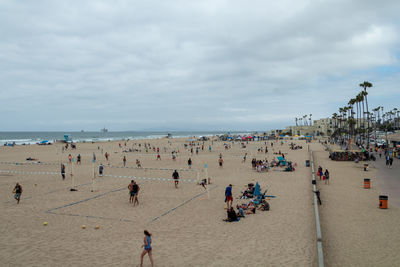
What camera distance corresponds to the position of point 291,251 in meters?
7.44

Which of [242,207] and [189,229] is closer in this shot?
[189,229]

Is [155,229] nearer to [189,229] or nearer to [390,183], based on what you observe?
[189,229]

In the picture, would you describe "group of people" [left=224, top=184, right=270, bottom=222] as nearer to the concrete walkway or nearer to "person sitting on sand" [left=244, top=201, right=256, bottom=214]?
"person sitting on sand" [left=244, top=201, right=256, bottom=214]

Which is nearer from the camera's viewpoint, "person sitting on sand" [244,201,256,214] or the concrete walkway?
"person sitting on sand" [244,201,256,214]

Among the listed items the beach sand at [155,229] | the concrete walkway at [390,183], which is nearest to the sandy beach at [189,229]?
the beach sand at [155,229]

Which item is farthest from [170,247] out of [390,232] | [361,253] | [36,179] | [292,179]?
[36,179]

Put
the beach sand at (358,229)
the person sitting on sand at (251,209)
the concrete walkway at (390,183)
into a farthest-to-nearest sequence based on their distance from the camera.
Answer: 1. the concrete walkway at (390,183)
2. the person sitting on sand at (251,209)
3. the beach sand at (358,229)

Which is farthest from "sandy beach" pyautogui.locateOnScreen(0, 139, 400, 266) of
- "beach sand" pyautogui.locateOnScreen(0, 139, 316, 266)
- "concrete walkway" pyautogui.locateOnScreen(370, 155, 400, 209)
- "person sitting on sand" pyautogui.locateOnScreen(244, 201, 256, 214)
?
"concrete walkway" pyautogui.locateOnScreen(370, 155, 400, 209)

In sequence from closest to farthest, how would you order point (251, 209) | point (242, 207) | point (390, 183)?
point (251, 209), point (242, 207), point (390, 183)

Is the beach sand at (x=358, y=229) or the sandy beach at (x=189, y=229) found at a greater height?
the sandy beach at (x=189, y=229)

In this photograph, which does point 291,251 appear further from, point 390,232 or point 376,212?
point 376,212

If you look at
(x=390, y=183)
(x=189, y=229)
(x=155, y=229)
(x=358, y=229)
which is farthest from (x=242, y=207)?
(x=390, y=183)

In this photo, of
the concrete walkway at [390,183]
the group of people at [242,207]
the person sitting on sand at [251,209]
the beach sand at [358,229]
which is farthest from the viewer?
the concrete walkway at [390,183]

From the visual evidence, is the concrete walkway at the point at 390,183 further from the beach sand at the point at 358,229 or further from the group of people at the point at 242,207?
the group of people at the point at 242,207
